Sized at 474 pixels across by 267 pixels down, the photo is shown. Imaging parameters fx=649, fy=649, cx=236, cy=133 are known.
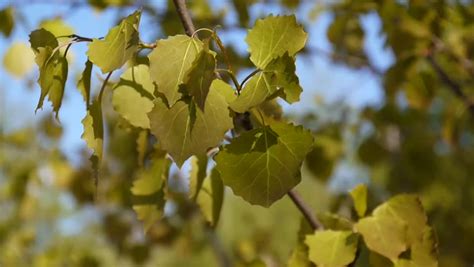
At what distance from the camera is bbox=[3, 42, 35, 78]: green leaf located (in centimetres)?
158

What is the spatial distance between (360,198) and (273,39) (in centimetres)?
28

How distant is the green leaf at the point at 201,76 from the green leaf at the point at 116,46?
8 centimetres

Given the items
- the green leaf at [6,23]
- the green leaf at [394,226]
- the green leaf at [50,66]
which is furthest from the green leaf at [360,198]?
the green leaf at [6,23]

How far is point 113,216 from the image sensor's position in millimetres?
2576

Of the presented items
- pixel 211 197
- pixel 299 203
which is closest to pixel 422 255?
pixel 299 203

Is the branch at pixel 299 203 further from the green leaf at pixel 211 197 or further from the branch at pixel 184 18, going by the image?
the green leaf at pixel 211 197

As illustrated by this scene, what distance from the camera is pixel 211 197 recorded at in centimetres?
85

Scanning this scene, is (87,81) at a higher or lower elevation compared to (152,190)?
higher

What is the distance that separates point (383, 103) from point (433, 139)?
360 mm

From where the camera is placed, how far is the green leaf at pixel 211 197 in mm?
850

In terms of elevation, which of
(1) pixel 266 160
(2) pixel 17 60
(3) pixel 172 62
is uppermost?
(3) pixel 172 62

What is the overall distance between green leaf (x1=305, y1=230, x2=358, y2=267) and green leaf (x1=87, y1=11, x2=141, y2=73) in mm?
306

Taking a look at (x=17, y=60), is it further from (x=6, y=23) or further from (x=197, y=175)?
(x=197, y=175)

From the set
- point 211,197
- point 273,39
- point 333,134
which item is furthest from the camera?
point 333,134
